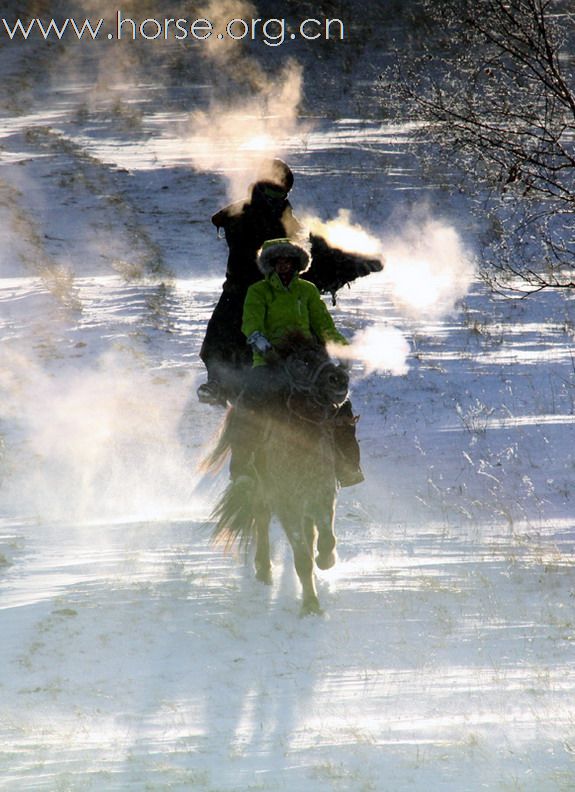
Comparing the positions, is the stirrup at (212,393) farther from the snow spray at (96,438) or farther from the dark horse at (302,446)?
the snow spray at (96,438)

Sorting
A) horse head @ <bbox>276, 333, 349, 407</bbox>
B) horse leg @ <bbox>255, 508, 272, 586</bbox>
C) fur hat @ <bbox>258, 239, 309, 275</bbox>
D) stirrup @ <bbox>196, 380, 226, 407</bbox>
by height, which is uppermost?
fur hat @ <bbox>258, 239, 309, 275</bbox>

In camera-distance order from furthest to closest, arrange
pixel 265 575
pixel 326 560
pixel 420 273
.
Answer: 1. pixel 420 273
2. pixel 265 575
3. pixel 326 560

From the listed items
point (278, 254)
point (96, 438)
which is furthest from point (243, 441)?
point (96, 438)

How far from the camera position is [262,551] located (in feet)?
25.9

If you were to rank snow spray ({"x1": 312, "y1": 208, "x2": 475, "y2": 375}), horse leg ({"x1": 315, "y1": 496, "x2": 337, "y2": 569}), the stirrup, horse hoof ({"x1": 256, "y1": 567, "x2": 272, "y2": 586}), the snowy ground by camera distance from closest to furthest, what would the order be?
1. the snowy ground
2. horse leg ({"x1": 315, "y1": 496, "x2": 337, "y2": 569})
3. horse hoof ({"x1": 256, "y1": 567, "x2": 272, "y2": 586})
4. the stirrup
5. snow spray ({"x1": 312, "y1": 208, "x2": 475, "y2": 375})

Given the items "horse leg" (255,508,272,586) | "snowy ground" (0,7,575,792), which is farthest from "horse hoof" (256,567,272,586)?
"snowy ground" (0,7,575,792)

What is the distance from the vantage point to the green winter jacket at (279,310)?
23.9ft

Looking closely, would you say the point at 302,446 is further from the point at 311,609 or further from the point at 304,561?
the point at 311,609

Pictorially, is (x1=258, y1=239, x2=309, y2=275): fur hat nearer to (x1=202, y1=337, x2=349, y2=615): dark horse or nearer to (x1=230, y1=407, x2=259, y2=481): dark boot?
(x1=202, y1=337, x2=349, y2=615): dark horse

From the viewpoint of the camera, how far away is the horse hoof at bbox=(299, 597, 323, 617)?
23.1 feet

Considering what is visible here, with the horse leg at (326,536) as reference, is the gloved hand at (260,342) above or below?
above

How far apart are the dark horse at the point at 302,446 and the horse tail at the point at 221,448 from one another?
0.55m

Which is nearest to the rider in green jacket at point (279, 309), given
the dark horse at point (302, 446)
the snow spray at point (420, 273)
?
the dark horse at point (302, 446)

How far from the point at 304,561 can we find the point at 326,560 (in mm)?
399
